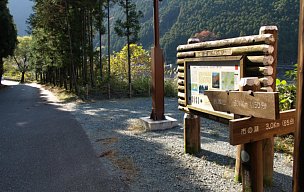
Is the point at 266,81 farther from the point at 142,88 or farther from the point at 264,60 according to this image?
the point at 142,88

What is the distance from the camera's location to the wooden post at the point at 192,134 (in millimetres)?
5090

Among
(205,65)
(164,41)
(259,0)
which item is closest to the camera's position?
(205,65)

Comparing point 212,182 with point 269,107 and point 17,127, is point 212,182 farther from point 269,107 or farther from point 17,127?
point 17,127

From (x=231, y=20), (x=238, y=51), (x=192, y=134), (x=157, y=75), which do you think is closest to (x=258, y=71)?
(x=238, y=51)

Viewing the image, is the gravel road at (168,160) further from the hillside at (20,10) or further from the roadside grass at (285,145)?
the hillside at (20,10)

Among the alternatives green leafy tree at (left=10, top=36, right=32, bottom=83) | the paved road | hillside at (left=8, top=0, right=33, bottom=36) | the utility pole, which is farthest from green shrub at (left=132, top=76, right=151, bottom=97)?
hillside at (left=8, top=0, right=33, bottom=36)

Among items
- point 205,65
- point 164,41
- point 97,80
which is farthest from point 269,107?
point 164,41

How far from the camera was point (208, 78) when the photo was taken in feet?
14.7

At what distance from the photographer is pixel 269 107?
1.99 metres

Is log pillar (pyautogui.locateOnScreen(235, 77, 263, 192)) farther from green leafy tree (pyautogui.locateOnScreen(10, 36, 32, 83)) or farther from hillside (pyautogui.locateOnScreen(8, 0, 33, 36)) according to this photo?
hillside (pyautogui.locateOnScreen(8, 0, 33, 36))

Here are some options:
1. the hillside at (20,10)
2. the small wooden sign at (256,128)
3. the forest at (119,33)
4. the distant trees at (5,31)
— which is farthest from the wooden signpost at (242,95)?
the hillside at (20,10)

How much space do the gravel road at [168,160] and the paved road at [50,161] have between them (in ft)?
0.82

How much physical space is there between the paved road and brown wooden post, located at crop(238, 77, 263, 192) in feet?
6.02

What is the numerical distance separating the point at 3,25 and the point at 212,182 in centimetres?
2109
